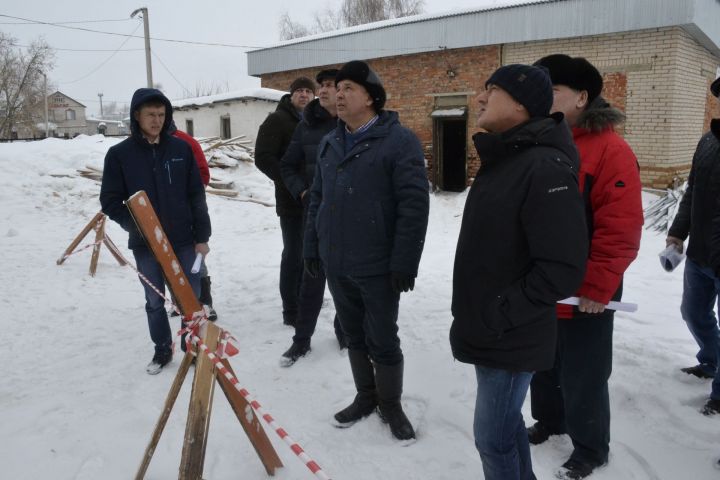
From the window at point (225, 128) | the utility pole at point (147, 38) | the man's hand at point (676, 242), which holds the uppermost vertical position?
the utility pole at point (147, 38)

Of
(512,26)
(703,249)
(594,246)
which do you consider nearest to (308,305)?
(594,246)

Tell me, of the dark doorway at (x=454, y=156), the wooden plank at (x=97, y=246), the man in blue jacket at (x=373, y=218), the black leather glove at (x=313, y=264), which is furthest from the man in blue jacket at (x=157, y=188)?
the dark doorway at (x=454, y=156)

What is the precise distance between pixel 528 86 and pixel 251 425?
195 cm

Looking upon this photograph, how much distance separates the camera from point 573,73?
89.0 inches

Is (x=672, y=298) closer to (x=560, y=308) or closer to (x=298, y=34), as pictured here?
(x=560, y=308)

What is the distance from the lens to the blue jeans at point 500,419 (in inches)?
73.2

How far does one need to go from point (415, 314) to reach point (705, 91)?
1079 cm

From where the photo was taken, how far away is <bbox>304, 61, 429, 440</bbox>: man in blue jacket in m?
2.61

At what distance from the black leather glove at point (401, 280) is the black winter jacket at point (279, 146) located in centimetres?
172

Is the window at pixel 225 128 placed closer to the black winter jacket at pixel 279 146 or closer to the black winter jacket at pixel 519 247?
the black winter jacket at pixel 279 146

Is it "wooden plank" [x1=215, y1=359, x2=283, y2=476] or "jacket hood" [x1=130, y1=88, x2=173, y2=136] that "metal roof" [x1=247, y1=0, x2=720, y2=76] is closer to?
"jacket hood" [x1=130, y1=88, x2=173, y2=136]

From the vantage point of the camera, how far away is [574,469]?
2.43 meters

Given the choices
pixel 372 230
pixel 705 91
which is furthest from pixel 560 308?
pixel 705 91

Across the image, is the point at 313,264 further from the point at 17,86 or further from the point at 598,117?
the point at 17,86
